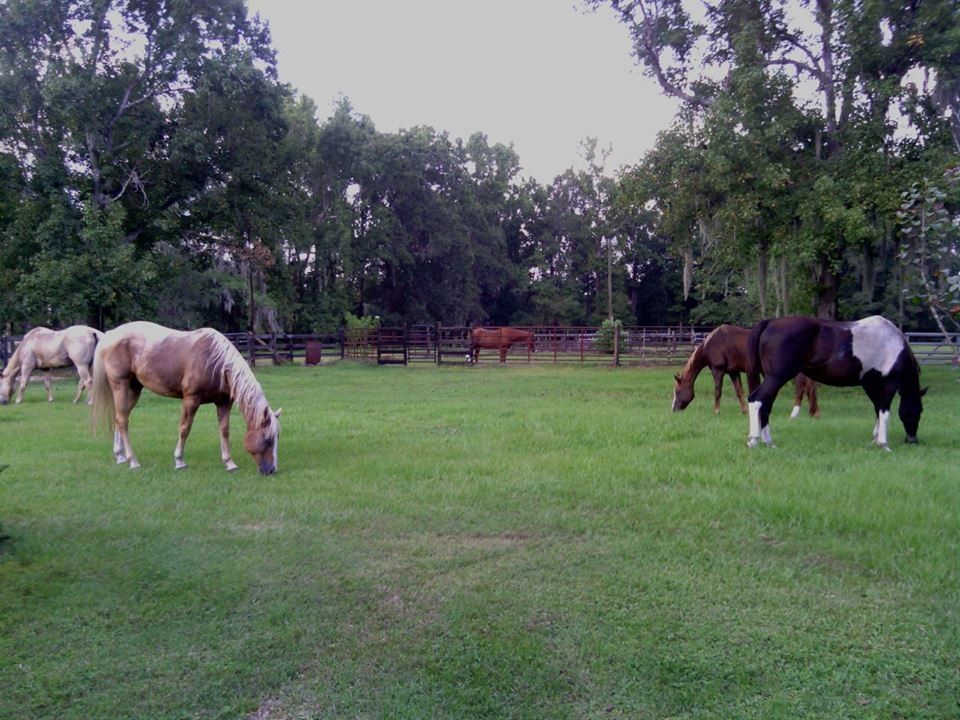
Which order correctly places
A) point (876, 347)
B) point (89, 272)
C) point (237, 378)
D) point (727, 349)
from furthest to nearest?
point (89, 272) < point (727, 349) < point (876, 347) < point (237, 378)

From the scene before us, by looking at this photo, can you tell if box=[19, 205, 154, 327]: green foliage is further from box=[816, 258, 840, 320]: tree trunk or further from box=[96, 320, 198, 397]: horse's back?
box=[816, 258, 840, 320]: tree trunk

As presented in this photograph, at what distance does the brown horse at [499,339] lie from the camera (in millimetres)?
25734

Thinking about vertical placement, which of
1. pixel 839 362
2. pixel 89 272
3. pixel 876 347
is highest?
pixel 89 272

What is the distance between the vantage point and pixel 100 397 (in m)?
7.53

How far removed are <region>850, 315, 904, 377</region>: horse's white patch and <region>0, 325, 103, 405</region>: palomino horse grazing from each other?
12.8m

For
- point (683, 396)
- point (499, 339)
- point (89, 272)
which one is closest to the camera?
point (683, 396)

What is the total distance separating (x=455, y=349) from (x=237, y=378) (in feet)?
63.9

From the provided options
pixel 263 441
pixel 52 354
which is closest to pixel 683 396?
pixel 263 441

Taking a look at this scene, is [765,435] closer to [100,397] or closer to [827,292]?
[100,397]

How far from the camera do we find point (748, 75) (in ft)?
43.0

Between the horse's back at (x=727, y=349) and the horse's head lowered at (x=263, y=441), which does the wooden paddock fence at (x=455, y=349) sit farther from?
the horse's head lowered at (x=263, y=441)

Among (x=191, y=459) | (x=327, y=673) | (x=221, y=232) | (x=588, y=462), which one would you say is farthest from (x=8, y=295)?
(x=327, y=673)

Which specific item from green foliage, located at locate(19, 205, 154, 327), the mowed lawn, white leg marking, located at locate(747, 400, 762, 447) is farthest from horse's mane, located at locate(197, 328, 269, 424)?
green foliage, located at locate(19, 205, 154, 327)

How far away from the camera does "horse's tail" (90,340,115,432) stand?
24.3ft
